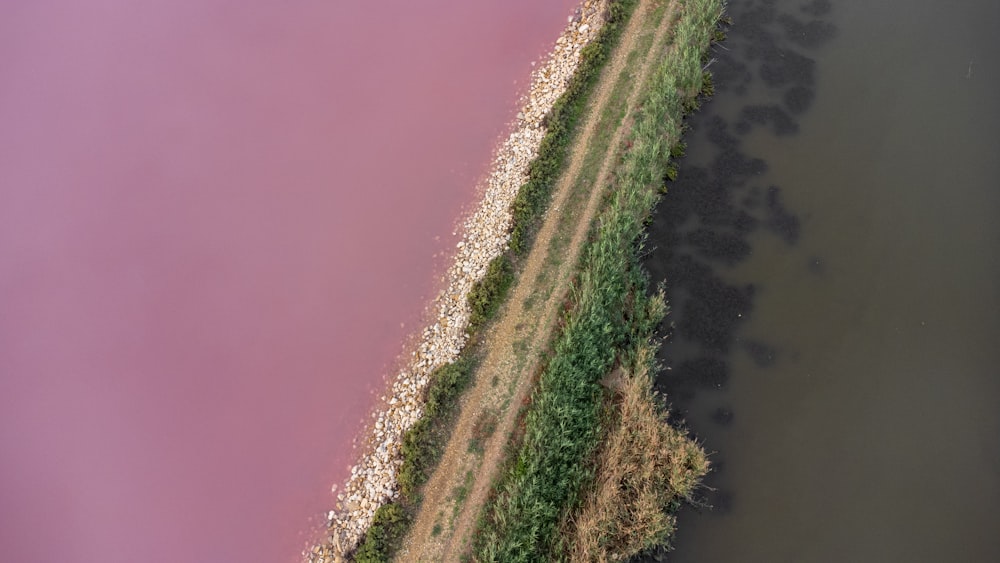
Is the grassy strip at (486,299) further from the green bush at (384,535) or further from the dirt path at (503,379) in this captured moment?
the dirt path at (503,379)

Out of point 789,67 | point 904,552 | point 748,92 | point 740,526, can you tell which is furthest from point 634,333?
point 789,67

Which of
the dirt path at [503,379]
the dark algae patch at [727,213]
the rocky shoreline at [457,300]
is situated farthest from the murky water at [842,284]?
the rocky shoreline at [457,300]

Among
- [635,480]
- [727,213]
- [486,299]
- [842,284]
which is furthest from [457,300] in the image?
[842,284]

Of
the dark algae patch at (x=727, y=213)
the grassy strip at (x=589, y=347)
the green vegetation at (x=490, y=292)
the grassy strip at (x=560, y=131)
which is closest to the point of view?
the grassy strip at (x=589, y=347)

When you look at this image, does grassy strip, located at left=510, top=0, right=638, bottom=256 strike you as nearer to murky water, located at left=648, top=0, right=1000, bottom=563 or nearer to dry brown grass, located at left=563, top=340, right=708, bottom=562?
murky water, located at left=648, top=0, right=1000, bottom=563

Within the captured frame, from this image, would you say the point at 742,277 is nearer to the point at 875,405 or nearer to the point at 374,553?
the point at 875,405

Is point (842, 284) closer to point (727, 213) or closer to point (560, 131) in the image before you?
point (727, 213)
